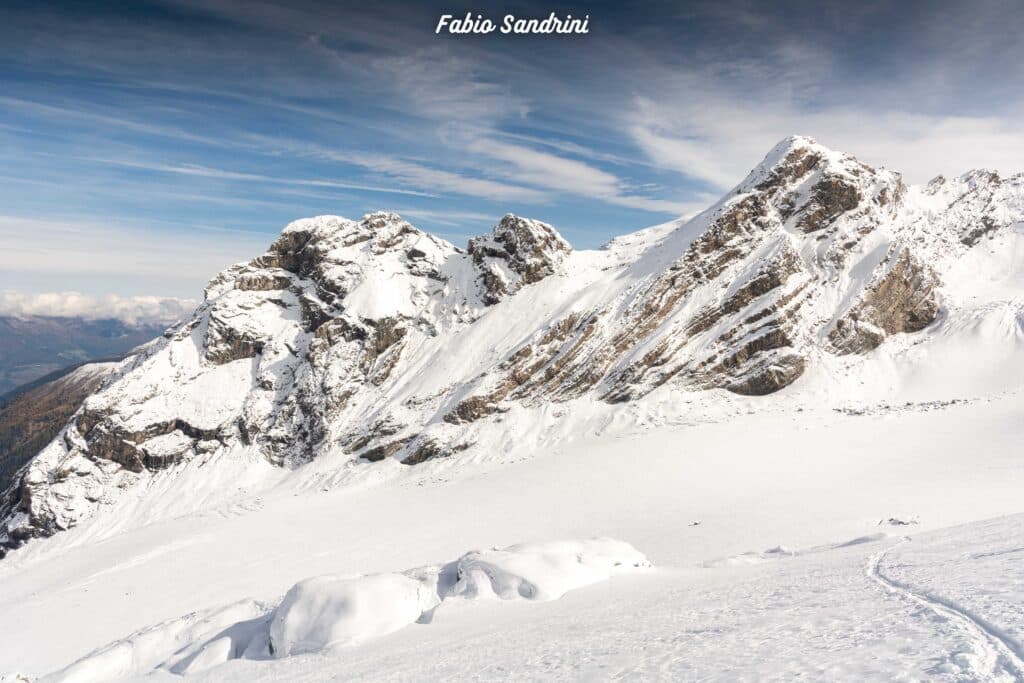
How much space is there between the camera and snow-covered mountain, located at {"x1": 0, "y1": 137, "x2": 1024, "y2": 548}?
44.5 meters

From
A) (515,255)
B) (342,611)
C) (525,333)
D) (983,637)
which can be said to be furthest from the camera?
(515,255)

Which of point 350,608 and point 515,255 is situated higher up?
point 515,255

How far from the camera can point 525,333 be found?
54.0m

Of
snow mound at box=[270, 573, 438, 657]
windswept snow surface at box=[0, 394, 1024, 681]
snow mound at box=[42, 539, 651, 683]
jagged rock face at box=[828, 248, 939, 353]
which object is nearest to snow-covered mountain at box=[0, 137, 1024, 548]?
jagged rock face at box=[828, 248, 939, 353]

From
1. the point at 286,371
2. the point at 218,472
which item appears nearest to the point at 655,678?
the point at 218,472

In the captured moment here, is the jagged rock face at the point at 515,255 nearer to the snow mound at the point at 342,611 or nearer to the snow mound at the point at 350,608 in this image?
the snow mound at the point at 350,608

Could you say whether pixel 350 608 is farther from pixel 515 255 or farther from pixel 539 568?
pixel 515 255

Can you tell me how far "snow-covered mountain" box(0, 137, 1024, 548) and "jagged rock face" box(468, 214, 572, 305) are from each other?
0.24m

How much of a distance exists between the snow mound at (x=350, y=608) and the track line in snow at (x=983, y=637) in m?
8.40

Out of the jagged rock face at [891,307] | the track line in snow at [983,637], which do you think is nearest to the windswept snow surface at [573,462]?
the track line in snow at [983,637]

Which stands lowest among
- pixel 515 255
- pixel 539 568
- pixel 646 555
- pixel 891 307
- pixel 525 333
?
pixel 646 555

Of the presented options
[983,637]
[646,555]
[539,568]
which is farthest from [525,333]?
[983,637]

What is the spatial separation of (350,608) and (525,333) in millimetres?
41101

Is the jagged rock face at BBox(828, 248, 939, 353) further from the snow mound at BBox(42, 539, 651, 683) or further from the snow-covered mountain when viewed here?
the snow mound at BBox(42, 539, 651, 683)
